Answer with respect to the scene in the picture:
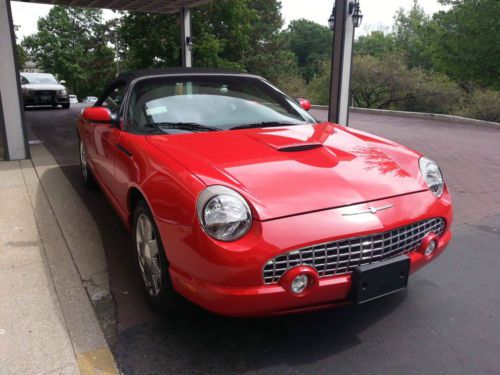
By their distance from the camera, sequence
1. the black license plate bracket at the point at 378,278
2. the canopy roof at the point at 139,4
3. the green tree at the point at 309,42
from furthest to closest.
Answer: the green tree at the point at 309,42, the canopy roof at the point at 139,4, the black license plate bracket at the point at 378,278

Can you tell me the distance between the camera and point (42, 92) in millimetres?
15461

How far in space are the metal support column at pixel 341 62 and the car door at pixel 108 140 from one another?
4707 millimetres

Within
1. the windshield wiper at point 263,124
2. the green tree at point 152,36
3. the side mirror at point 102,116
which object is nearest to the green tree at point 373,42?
the green tree at point 152,36

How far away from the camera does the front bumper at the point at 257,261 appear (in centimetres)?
209

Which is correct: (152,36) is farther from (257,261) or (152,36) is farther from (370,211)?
(257,261)

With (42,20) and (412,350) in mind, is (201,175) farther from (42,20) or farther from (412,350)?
(42,20)

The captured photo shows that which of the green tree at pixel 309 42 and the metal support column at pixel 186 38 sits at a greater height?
the green tree at pixel 309 42

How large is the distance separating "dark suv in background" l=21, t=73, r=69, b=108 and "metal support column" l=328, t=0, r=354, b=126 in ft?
36.7

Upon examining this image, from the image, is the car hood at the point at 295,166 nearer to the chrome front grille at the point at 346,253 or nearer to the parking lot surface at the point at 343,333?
the chrome front grille at the point at 346,253

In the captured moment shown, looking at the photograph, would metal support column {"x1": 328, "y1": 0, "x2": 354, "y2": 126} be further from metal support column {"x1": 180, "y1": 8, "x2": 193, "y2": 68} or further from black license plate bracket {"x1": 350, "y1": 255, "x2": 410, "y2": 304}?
metal support column {"x1": 180, "y1": 8, "x2": 193, "y2": 68}

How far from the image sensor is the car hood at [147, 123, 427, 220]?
2.29 meters

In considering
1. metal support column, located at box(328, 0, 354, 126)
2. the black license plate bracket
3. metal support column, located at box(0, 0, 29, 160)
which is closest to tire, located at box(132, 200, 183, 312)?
the black license plate bracket

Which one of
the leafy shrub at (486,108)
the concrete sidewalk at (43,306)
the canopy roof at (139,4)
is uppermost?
the canopy roof at (139,4)

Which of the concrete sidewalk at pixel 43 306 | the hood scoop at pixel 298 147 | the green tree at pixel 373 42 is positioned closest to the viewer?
the concrete sidewalk at pixel 43 306
